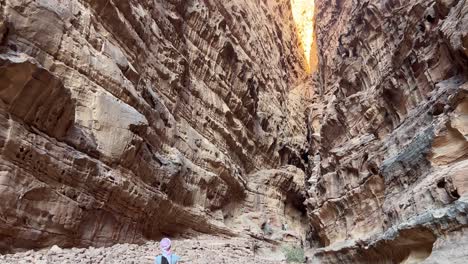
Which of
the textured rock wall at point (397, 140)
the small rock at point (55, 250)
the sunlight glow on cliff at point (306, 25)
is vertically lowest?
the small rock at point (55, 250)

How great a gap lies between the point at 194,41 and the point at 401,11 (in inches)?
357

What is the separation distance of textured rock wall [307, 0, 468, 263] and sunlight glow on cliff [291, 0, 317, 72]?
69.7 ft

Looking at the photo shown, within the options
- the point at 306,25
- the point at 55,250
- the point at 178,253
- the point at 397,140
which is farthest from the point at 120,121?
the point at 306,25

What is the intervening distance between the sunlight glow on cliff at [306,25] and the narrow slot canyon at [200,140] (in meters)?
18.6

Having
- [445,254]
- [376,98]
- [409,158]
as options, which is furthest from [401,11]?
[445,254]

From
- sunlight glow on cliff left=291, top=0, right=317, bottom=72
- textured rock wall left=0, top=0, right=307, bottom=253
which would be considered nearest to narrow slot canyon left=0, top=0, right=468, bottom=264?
textured rock wall left=0, top=0, right=307, bottom=253

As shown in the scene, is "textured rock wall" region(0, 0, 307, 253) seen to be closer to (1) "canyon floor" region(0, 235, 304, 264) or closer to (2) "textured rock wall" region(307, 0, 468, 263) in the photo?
(1) "canyon floor" region(0, 235, 304, 264)

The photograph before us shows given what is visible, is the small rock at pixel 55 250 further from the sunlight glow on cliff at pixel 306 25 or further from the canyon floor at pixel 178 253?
the sunlight glow on cliff at pixel 306 25

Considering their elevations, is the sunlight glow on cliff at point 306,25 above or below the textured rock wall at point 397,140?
above

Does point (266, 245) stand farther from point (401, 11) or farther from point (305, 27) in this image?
point (305, 27)

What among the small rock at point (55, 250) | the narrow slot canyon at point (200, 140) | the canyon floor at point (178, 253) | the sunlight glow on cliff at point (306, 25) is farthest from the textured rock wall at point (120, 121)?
the sunlight glow on cliff at point (306, 25)

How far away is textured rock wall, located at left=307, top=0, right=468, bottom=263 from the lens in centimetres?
791

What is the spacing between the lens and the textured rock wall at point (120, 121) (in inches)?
328

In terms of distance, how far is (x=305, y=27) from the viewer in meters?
41.8
